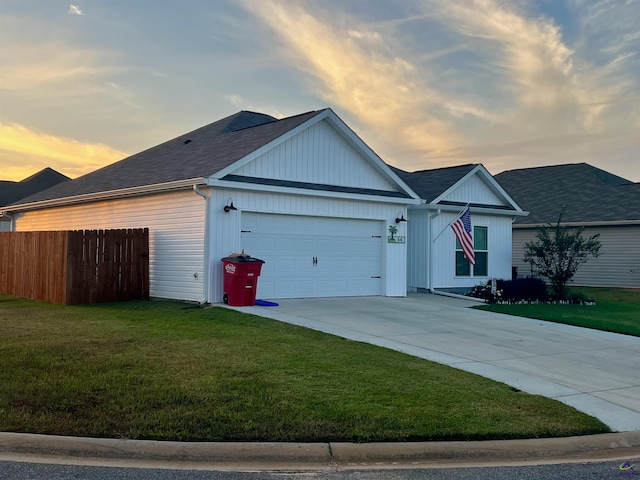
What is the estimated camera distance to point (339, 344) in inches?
388

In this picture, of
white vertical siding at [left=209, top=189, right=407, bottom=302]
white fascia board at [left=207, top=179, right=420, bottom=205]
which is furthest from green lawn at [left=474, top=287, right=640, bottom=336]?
white fascia board at [left=207, top=179, right=420, bottom=205]

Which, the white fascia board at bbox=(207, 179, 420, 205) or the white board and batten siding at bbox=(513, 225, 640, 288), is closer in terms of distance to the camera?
the white fascia board at bbox=(207, 179, 420, 205)

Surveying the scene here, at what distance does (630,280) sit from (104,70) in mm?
22327

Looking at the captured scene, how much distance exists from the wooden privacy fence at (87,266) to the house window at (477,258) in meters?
10.9

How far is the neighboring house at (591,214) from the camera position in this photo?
26.0 meters

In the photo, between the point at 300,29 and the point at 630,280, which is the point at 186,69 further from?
the point at 630,280

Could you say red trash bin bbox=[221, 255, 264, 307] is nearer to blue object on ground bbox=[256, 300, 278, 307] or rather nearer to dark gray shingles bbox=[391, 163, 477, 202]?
blue object on ground bbox=[256, 300, 278, 307]

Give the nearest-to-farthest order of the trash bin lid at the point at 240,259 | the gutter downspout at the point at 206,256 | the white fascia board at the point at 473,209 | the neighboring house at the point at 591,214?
the trash bin lid at the point at 240,259 < the gutter downspout at the point at 206,256 < the white fascia board at the point at 473,209 < the neighboring house at the point at 591,214

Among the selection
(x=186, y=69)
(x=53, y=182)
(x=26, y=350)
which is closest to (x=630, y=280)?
(x=186, y=69)

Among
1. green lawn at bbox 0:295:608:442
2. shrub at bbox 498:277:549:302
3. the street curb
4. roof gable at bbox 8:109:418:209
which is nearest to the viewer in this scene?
the street curb

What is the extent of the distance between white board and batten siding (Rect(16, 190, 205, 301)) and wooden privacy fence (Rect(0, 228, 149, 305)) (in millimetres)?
341

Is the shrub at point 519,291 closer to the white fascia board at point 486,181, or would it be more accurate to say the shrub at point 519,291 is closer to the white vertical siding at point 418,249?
the white vertical siding at point 418,249

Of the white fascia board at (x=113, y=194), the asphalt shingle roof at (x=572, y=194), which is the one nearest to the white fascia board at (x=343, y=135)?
the white fascia board at (x=113, y=194)

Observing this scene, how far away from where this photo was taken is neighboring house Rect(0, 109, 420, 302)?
1473 centimetres
